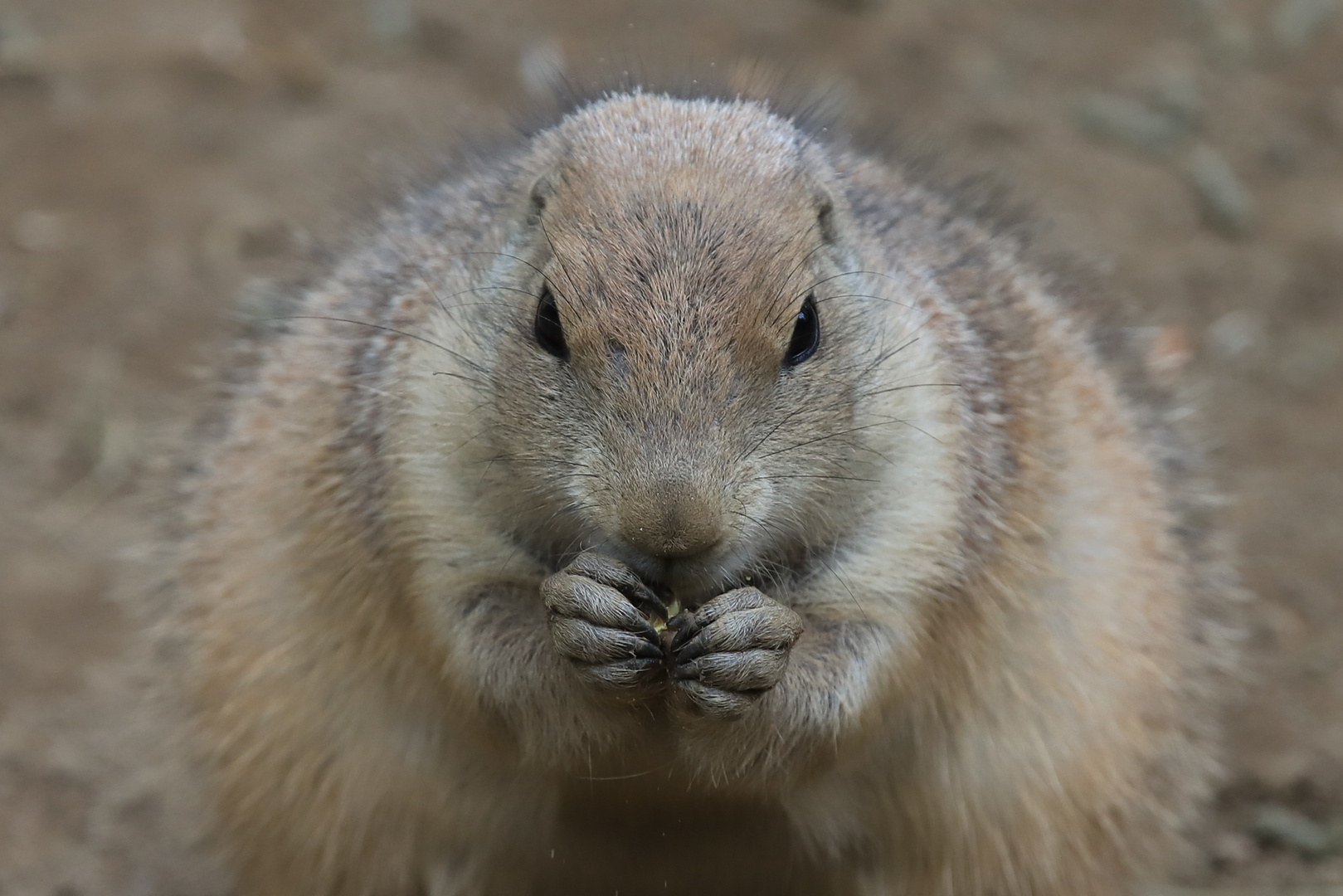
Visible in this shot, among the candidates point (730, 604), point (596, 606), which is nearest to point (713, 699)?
point (730, 604)

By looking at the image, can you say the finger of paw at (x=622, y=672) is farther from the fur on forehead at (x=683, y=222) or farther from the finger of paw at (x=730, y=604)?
the fur on forehead at (x=683, y=222)

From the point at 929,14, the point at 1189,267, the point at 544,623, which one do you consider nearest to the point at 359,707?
the point at 544,623

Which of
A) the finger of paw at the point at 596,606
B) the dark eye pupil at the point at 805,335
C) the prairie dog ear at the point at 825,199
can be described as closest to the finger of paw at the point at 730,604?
the finger of paw at the point at 596,606

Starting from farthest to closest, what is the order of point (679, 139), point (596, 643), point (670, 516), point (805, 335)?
point (679, 139) < point (805, 335) < point (596, 643) < point (670, 516)

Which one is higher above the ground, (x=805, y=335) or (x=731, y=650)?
(x=805, y=335)

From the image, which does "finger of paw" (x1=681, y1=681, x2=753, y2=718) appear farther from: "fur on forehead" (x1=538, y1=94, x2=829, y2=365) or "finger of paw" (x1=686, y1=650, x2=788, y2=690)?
"fur on forehead" (x1=538, y1=94, x2=829, y2=365)

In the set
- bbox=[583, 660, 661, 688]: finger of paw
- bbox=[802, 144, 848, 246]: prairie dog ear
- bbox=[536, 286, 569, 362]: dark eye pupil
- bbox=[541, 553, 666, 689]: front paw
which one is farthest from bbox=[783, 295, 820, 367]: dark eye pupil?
bbox=[583, 660, 661, 688]: finger of paw

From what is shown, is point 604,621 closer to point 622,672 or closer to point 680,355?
point 622,672
